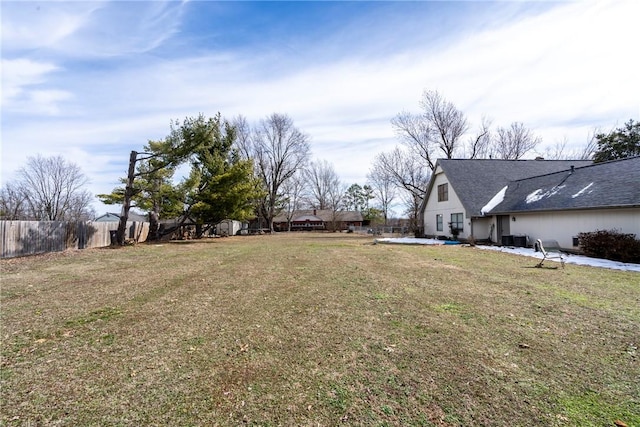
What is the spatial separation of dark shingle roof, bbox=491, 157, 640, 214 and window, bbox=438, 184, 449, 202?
4.02 metres

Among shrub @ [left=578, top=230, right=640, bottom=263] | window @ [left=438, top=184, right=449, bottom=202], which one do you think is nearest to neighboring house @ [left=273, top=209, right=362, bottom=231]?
window @ [left=438, top=184, right=449, bottom=202]

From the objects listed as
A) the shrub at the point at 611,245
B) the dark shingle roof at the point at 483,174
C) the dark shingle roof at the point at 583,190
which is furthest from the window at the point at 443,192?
the shrub at the point at 611,245

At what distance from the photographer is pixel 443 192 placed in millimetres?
22953

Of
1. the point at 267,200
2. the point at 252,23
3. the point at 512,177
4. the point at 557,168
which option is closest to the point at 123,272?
the point at 252,23

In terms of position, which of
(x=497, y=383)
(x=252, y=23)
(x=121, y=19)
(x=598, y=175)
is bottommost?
(x=497, y=383)

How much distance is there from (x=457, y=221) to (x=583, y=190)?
7.63 meters

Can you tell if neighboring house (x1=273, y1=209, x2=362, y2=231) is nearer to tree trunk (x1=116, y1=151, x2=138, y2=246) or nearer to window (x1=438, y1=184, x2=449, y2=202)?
window (x1=438, y1=184, x2=449, y2=202)

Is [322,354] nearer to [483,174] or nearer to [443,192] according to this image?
[443,192]

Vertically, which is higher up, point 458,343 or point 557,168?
point 557,168

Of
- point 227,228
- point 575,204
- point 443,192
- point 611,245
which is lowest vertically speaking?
point 611,245

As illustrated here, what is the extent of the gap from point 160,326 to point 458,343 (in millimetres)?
4014

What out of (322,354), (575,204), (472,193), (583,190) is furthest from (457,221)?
(322,354)

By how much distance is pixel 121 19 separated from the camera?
8.40 metres

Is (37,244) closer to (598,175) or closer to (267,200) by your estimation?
(598,175)
